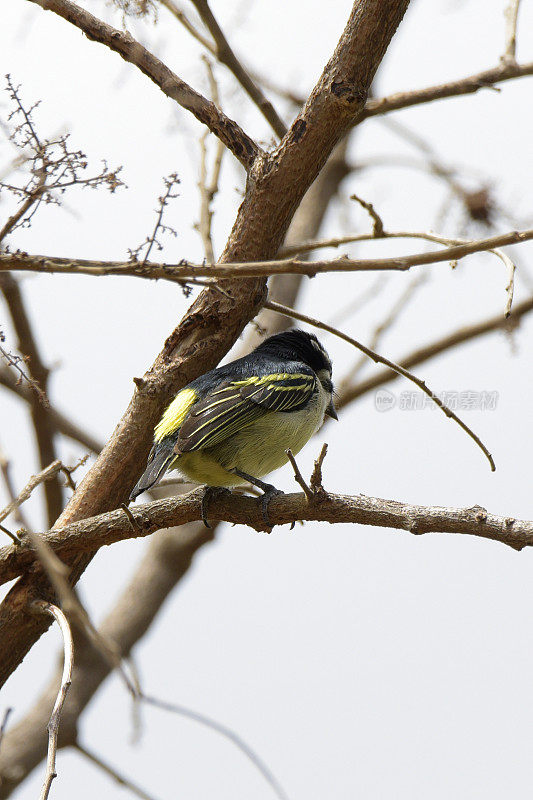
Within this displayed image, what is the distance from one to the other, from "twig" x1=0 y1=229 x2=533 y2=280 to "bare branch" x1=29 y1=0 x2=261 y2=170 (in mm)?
2210

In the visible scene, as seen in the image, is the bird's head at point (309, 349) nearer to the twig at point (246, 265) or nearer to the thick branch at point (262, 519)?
the thick branch at point (262, 519)

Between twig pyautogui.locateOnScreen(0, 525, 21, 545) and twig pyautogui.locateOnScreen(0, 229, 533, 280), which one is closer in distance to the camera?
twig pyautogui.locateOnScreen(0, 229, 533, 280)

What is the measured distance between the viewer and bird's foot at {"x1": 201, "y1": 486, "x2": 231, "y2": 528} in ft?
12.4

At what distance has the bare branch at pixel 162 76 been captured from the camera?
3924 millimetres

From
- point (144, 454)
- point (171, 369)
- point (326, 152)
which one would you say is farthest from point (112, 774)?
point (326, 152)

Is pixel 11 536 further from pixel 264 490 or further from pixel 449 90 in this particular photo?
pixel 449 90

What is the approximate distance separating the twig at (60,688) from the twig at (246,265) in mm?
1334

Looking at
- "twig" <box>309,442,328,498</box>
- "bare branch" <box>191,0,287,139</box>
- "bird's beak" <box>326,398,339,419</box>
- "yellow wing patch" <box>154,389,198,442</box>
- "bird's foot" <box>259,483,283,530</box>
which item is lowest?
"twig" <box>309,442,328,498</box>

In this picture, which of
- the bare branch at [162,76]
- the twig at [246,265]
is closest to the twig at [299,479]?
the twig at [246,265]

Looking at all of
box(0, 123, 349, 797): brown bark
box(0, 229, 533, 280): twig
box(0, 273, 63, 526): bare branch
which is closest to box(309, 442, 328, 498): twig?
box(0, 229, 533, 280): twig

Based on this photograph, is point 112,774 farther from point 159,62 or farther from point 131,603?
point 131,603

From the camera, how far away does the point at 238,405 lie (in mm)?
4406

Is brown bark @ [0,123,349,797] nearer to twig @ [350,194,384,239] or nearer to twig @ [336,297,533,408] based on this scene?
twig @ [336,297,533,408]

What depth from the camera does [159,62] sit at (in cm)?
407
